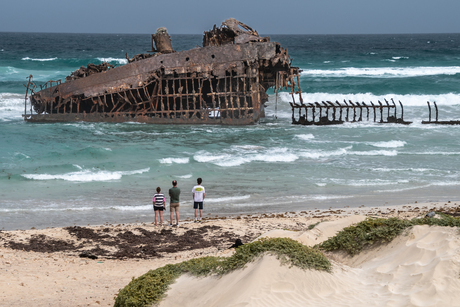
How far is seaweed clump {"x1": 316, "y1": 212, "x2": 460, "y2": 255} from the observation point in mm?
8328

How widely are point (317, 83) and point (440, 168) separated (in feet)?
110

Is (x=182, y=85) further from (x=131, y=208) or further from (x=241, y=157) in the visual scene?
(x=131, y=208)

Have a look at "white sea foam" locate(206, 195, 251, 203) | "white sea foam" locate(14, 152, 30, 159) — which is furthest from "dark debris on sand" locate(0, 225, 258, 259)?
"white sea foam" locate(14, 152, 30, 159)

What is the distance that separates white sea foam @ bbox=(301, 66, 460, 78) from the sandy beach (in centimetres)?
4692

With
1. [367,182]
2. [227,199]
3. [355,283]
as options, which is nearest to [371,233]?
[355,283]

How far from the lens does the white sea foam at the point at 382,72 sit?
195 ft

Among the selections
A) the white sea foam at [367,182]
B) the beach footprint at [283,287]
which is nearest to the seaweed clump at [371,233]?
the beach footprint at [283,287]

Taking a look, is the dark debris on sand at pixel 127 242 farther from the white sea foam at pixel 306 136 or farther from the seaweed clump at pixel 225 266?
the white sea foam at pixel 306 136

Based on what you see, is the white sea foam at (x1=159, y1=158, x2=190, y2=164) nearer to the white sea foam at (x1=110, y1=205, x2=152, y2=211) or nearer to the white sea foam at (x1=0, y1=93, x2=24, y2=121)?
the white sea foam at (x1=110, y1=205, x2=152, y2=211)

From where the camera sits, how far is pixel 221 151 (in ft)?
78.3

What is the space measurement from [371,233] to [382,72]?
5813 centimetres

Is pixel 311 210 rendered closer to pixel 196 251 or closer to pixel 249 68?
pixel 196 251

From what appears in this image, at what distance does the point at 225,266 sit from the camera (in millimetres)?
7449

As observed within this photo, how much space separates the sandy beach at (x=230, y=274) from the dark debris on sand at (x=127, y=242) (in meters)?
0.02
